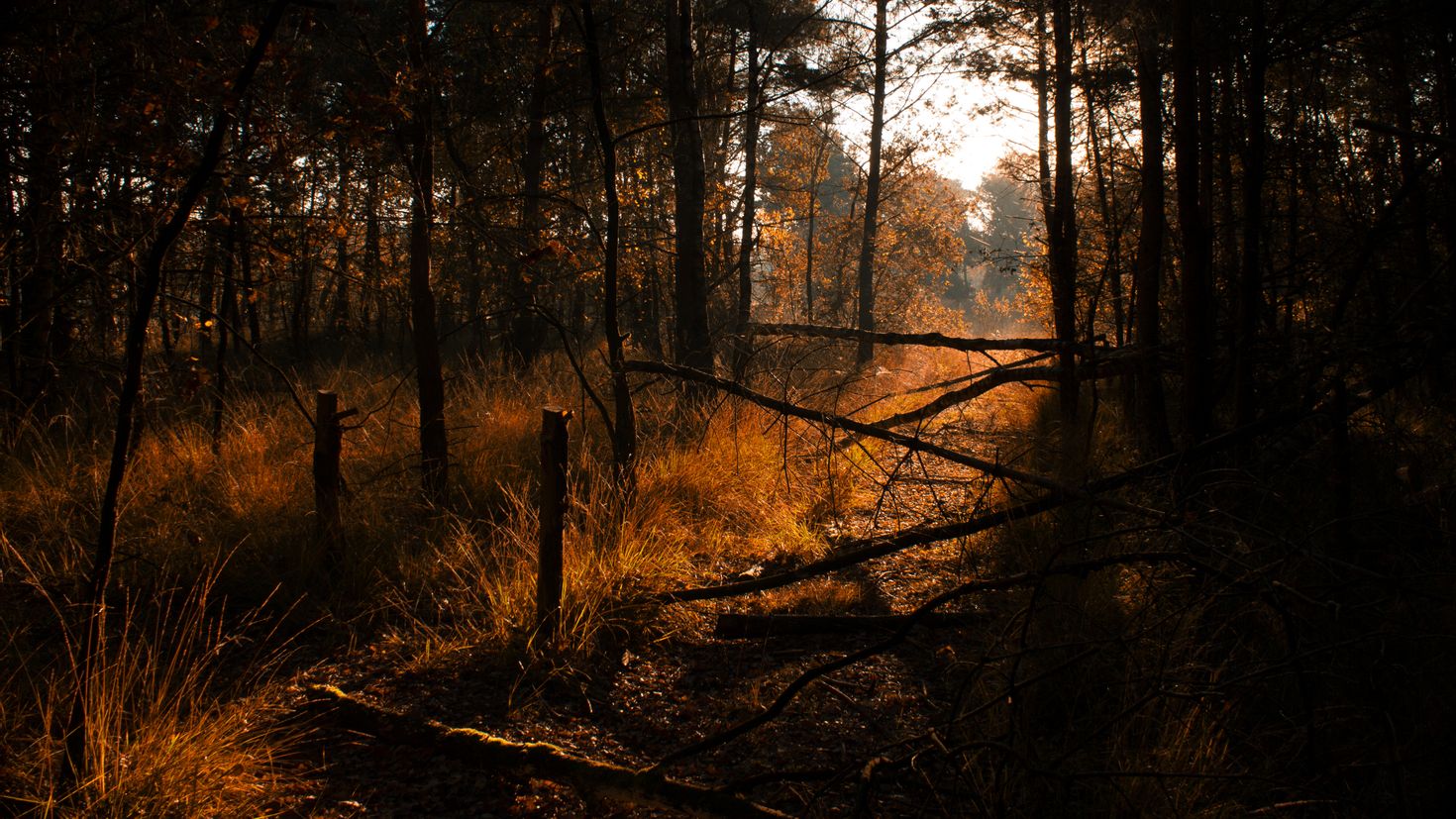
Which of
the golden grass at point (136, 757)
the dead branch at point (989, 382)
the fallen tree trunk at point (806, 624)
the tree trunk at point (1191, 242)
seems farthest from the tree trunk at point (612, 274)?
the tree trunk at point (1191, 242)

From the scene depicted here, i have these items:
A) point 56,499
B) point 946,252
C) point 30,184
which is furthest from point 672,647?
point 946,252

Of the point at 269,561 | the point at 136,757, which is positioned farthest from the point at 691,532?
the point at 136,757

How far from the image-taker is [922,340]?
5840 millimetres

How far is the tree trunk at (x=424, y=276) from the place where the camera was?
444 cm

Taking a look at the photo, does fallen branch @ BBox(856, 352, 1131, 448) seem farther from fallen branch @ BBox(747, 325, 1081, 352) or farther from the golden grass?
the golden grass

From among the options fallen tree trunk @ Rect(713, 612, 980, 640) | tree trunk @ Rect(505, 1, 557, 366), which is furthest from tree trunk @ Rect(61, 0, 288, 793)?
tree trunk @ Rect(505, 1, 557, 366)

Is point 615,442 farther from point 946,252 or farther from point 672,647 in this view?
point 946,252

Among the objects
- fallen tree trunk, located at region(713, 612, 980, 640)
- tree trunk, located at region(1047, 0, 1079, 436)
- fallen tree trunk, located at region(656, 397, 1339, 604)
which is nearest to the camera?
→ fallen tree trunk, located at region(656, 397, 1339, 604)

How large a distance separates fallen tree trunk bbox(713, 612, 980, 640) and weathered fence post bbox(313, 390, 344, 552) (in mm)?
2125

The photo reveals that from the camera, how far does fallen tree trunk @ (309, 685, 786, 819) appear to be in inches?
88.0

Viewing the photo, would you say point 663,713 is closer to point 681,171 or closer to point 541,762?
point 541,762

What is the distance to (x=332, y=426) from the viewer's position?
4.15m

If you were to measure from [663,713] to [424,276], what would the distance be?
2.98m

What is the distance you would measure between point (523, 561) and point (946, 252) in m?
23.2
